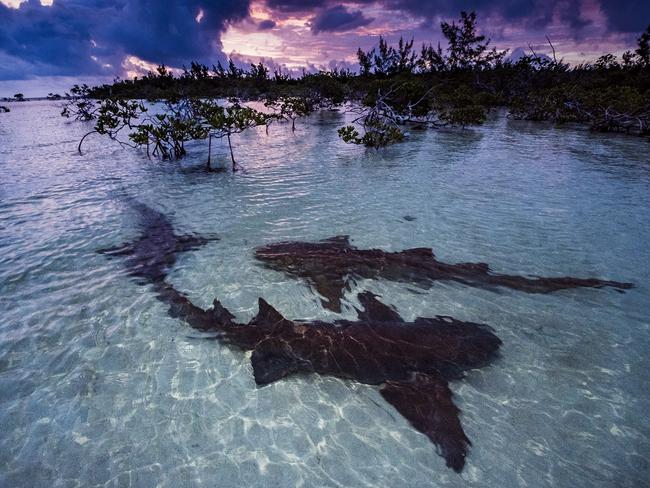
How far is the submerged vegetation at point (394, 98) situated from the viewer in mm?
22281

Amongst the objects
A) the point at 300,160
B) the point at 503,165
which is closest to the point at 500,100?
the point at 503,165

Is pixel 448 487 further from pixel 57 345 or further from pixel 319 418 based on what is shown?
pixel 57 345

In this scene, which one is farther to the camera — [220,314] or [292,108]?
[292,108]

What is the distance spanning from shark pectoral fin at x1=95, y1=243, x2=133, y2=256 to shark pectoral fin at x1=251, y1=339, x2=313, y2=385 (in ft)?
19.2

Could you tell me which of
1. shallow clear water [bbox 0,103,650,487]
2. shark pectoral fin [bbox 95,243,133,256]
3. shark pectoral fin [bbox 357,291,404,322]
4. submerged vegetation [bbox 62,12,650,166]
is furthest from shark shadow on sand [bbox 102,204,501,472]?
submerged vegetation [bbox 62,12,650,166]

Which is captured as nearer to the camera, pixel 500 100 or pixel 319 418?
pixel 319 418

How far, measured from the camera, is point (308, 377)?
209 inches

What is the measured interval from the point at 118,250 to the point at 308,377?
7286 mm

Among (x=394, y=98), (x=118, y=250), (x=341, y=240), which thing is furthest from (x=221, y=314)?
(x=394, y=98)

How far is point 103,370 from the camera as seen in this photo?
17.9 feet

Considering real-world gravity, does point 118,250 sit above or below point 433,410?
above

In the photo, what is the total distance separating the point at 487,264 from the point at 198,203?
10.8m

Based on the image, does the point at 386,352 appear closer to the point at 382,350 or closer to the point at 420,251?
the point at 382,350

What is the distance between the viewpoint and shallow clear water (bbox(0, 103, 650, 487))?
4.14m
